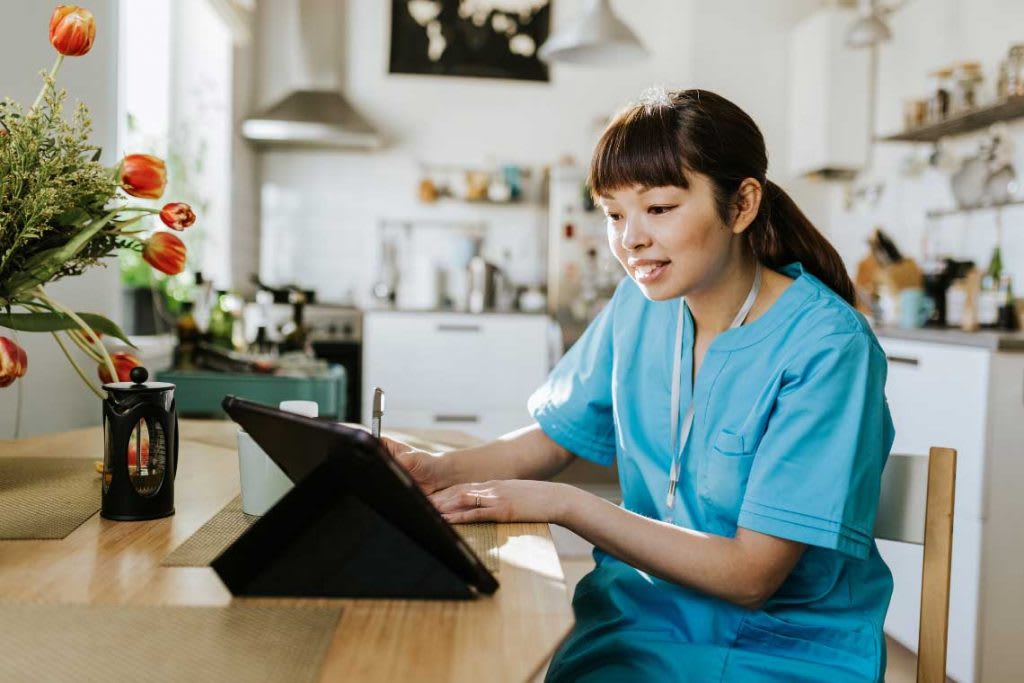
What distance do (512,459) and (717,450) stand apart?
0.34 metres

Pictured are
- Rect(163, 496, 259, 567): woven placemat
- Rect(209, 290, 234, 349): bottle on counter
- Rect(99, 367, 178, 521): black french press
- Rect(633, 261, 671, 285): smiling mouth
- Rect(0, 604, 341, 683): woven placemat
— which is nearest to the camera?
Rect(0, 604, 341, 683): woven placemat

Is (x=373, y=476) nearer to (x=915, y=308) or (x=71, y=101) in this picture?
(x=71, y=101)

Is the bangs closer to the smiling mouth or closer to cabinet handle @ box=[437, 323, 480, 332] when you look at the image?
the smiling mouth

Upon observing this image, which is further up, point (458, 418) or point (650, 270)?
point (650, 270)

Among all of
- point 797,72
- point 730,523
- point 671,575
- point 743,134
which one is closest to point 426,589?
point 671,575

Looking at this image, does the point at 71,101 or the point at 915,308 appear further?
the point at 915,308

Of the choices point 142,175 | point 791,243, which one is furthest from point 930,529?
point 142,175

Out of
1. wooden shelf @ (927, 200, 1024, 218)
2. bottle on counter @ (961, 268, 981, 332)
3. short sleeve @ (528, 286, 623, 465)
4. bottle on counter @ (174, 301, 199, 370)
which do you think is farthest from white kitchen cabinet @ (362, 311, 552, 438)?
short sleeve @ (528, 286, 623, 465)

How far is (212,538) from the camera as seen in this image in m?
0.97

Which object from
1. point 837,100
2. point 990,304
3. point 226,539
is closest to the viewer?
point 226,539

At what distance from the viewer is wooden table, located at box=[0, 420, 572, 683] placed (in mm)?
667

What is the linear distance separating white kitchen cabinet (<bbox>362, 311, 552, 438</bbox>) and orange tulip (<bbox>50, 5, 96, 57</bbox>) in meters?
3.50

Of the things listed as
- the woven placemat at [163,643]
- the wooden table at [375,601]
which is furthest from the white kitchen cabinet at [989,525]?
the woven placemat at [163,643]

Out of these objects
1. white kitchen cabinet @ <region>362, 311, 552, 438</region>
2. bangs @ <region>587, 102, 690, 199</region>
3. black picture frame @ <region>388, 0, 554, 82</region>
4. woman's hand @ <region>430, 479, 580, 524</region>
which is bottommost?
white kitchen cabinet @ <region>362, 311, 552, 438</region>
